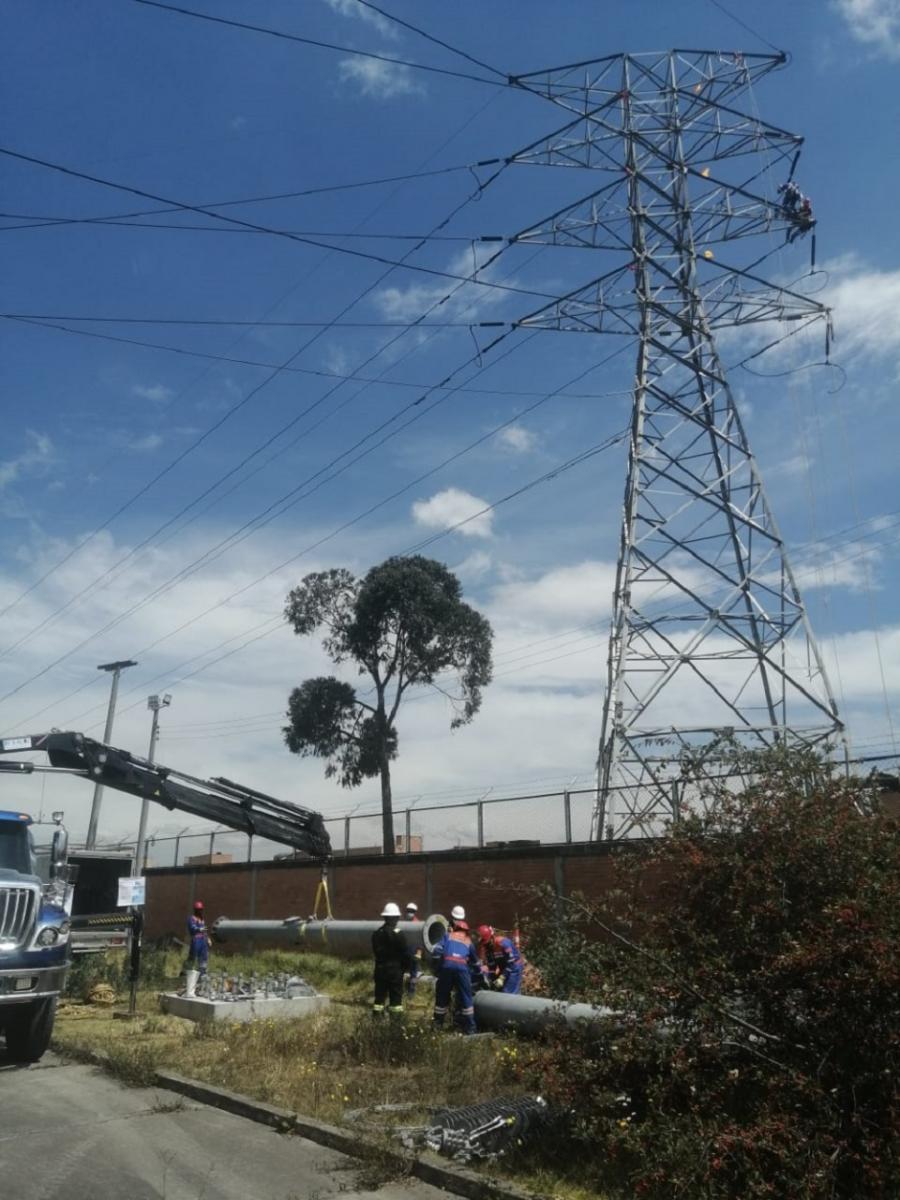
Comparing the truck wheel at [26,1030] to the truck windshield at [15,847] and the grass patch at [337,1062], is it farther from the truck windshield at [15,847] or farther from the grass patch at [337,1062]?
the truck windshield at [15,847]

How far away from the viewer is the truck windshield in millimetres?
12969

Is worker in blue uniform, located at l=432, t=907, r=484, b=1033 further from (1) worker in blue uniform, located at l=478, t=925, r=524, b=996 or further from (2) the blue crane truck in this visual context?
(2) the blue crane truck

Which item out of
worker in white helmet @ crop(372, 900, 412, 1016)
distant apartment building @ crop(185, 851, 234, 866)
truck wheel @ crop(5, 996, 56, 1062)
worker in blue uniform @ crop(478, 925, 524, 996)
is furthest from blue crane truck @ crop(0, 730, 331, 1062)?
distant apartment building @ crop(185, 851, 234, 866)

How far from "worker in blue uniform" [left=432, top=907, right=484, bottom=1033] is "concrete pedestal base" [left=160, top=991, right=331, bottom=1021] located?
284 cm

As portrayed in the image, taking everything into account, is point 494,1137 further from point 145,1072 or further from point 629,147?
point 629,147

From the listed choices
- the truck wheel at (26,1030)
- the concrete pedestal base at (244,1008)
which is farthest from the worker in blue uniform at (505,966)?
the truck wheel at (26,1030)

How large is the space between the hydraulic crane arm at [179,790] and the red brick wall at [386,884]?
1231 mm

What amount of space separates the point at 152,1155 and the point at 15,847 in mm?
6286

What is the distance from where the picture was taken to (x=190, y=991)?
15.7 metres

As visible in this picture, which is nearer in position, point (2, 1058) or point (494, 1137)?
point (494, 1137)

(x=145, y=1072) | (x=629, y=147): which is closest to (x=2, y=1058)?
(x=145, y=1072)

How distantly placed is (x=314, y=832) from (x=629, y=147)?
16.5m

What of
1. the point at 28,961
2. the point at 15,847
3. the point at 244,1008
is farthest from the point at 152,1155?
the point at 244,1008

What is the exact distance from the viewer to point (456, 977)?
42.0 feet
